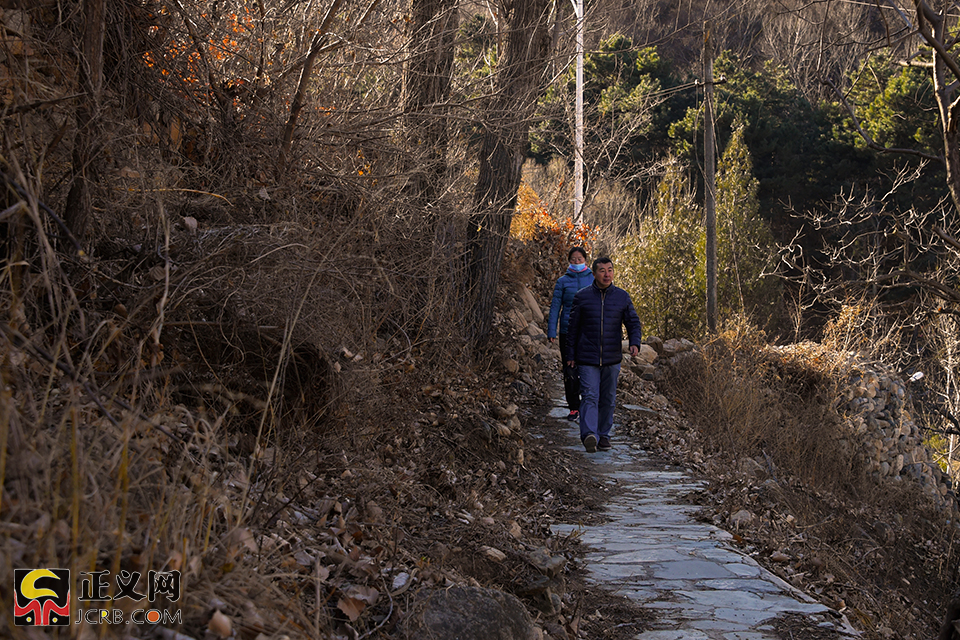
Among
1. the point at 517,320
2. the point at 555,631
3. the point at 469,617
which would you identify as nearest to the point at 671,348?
the point at 517,320

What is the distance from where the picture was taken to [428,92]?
7176 millimetres

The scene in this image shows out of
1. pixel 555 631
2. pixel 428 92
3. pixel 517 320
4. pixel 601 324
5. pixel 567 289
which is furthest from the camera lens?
pixel 517 320

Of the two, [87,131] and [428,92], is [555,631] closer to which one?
[87,131]

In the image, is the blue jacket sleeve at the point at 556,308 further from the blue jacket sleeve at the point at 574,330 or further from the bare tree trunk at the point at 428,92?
the bare tree trunk at the point at 428,92

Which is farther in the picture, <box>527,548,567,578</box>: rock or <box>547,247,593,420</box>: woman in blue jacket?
<box>547,247,593,420</box>: woman in blue jacket

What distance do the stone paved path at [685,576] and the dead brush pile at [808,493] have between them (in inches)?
12.4

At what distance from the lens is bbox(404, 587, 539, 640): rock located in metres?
2.95

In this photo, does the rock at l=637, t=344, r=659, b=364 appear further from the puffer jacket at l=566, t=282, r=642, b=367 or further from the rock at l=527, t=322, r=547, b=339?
the puffer jacket at l=566, t=282, r=642, b=367

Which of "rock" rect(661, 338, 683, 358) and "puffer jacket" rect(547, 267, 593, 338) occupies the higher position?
"puffer jacket" rect(547, 267, 593, 338)

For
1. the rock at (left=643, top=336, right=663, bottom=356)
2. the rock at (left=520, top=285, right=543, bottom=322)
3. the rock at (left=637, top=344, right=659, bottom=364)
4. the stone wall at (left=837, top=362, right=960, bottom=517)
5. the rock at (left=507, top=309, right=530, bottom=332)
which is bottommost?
the stone wall at (left=837, top=362, right=960, bottom=517)

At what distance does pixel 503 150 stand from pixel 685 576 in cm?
572

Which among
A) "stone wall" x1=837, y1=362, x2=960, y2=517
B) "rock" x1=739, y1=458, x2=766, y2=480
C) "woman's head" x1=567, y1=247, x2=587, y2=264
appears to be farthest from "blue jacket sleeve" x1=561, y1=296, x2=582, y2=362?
"stone wall" x1=837, y1=362, x2=960, y2=517

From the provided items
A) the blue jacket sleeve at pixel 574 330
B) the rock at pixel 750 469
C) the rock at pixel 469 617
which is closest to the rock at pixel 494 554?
the rock at pixel 469 617

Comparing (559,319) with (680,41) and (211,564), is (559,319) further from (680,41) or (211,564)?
(680,41)
